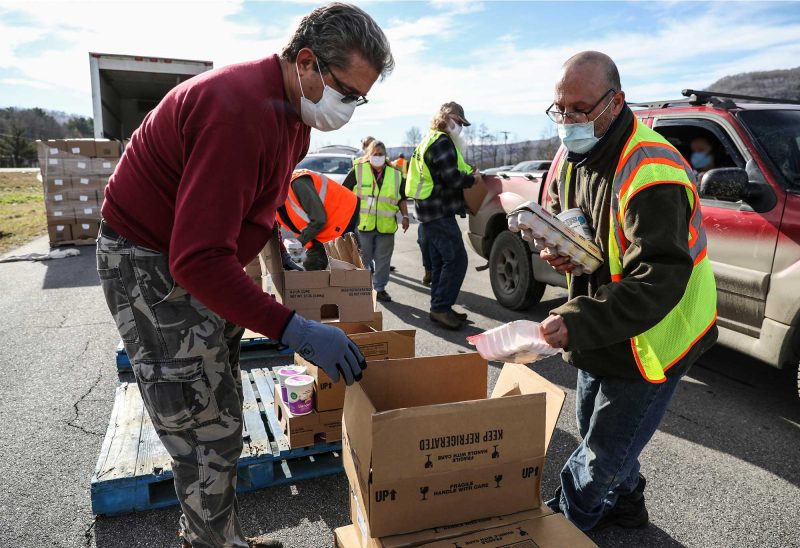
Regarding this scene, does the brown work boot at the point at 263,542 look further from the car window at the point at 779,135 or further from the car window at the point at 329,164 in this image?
the car window at the point at 329,164

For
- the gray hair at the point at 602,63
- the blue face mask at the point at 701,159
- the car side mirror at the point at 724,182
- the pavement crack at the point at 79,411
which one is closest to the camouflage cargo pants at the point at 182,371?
the gray hair at the point at 602,63

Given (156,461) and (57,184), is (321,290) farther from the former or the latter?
(57,184)

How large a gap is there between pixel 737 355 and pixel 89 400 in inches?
209

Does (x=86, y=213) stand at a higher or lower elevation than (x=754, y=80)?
lower

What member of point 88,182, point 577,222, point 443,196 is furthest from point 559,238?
point 88,182

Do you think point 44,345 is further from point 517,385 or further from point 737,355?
point 737,355

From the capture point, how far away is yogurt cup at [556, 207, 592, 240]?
6.30 ft

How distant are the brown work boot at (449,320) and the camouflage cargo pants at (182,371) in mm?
3653

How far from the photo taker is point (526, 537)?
61.9 inches

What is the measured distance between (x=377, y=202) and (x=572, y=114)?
430cm

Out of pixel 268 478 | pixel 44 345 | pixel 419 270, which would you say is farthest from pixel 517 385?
pixel 419 270

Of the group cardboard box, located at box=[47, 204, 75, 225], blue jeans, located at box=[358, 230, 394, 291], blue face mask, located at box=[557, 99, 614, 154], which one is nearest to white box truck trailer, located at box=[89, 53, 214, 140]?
cardboard box, located at box=[47, 204, 75, 225]

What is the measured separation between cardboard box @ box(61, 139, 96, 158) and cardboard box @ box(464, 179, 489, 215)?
7758mm

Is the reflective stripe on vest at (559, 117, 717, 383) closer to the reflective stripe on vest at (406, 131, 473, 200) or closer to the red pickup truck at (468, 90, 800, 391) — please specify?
the red pickup truck at (468, 90, 800, 391)
